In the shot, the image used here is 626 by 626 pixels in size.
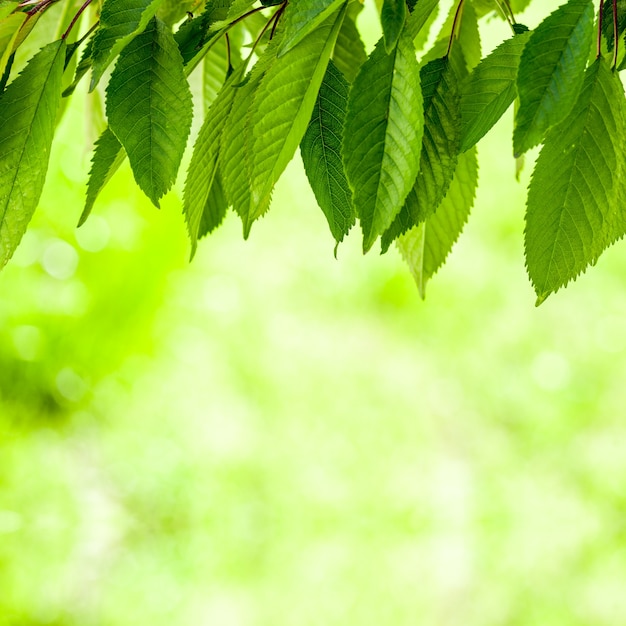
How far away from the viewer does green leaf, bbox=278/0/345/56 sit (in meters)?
0.17

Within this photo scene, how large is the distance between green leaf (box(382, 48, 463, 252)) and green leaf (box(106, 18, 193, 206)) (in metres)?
0.06

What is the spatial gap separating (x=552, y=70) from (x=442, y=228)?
0.10 metres

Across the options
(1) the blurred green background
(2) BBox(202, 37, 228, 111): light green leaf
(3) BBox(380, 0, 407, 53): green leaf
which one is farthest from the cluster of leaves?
(1) the blurred green background

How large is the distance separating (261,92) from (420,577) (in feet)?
9.00

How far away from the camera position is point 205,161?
0.22 metres

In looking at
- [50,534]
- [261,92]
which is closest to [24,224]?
[261,92]

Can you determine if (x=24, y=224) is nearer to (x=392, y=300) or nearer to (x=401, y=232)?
(x=401, y=232)

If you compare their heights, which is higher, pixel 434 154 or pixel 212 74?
pixel 212 74

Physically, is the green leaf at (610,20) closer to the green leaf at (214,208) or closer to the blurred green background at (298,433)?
the green leaf at (214,208)

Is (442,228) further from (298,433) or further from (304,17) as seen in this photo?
(298,433)

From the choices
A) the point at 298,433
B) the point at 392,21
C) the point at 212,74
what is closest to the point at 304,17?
the point at 392,21

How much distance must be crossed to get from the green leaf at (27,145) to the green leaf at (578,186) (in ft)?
0.41

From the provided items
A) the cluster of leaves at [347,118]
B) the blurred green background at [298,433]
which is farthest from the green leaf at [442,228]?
the blurred green background at [298,433]

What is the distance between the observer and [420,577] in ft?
8.98
